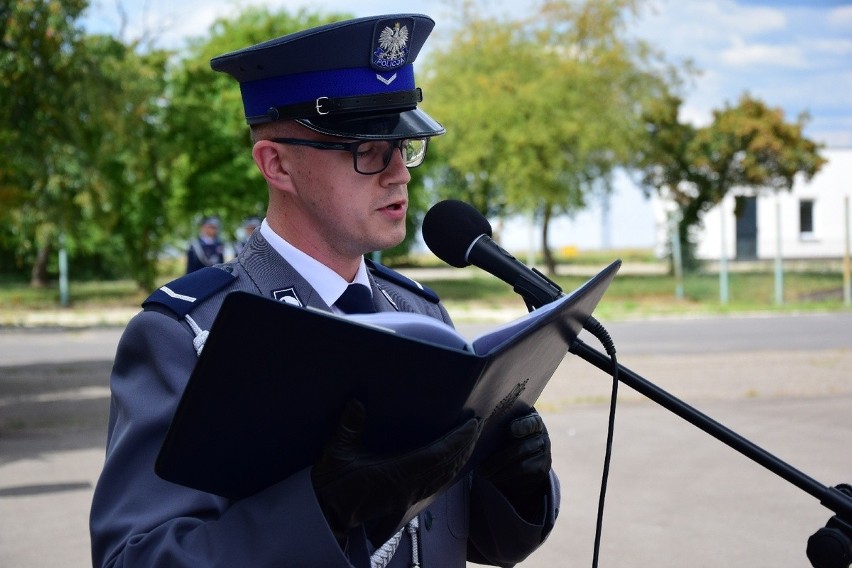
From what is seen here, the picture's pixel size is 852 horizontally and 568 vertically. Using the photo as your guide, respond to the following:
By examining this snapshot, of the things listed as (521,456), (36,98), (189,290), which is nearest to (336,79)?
(189,290)

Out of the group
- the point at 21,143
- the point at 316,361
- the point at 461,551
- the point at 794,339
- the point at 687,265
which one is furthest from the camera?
the point at 687,265

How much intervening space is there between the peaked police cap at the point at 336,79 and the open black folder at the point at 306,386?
0.60 m

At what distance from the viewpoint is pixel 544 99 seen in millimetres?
30000

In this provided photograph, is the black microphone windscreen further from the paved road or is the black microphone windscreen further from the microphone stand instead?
the paved road

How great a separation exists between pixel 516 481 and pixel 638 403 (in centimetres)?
847

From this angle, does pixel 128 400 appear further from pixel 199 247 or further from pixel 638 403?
pixel 199 247

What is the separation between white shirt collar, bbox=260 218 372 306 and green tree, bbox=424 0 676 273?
92.5 ft

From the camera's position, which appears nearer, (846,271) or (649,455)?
(649,455)

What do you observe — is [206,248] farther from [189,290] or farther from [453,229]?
[189,290]

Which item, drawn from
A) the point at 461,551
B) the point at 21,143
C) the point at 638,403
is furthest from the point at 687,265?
the point at 461,551

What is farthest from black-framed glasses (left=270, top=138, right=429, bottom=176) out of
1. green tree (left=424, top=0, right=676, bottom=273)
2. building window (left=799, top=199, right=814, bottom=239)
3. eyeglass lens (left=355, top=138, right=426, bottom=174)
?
building window (left=799, top=199, right=814, bottom=239)

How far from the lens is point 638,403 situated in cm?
1032

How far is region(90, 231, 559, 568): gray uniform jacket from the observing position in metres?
1.63

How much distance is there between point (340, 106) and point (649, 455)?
20.4ft
